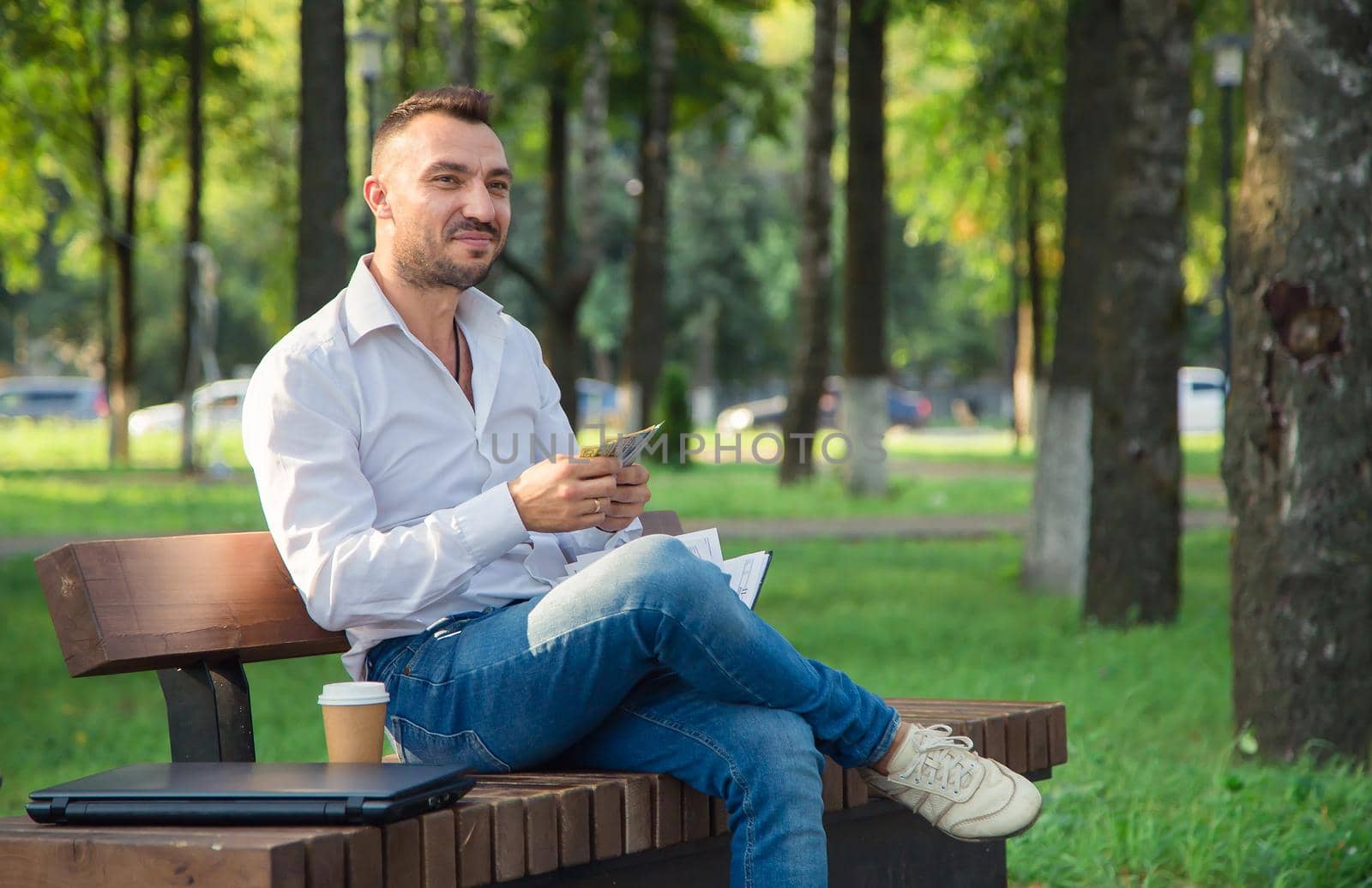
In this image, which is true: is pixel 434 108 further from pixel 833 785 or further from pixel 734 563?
pixel 833 785

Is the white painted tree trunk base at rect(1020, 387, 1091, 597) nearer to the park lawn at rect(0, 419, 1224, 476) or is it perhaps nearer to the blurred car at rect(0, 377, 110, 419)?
the park lawn at rect(0, 419, 1224, 476)

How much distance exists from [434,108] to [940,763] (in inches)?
68.1

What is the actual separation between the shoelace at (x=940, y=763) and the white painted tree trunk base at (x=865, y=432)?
1581cm

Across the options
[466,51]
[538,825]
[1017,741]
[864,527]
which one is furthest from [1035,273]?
[538,825]

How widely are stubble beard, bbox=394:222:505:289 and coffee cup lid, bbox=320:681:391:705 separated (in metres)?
0.93

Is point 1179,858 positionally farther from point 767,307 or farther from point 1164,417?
point 767,307

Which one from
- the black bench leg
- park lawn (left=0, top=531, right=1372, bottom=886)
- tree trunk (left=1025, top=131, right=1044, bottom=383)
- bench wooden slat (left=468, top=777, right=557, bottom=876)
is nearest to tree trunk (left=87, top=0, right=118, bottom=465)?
park lawn (left=0, top=531, right=1372, bottom=886)

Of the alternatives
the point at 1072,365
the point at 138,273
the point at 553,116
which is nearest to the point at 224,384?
the point at 138,273

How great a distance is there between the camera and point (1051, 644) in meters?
9.31

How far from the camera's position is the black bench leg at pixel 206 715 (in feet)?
11.2

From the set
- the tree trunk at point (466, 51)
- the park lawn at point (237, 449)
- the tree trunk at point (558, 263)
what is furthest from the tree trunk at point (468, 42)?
the park lawn at point (237, 449)

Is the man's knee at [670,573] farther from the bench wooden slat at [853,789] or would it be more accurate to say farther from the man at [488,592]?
the bench wooden slat at [853,789]

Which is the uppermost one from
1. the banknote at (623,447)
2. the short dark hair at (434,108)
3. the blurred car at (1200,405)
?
the short dark hair at (434,108)

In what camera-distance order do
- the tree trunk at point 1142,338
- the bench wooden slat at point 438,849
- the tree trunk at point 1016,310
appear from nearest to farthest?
the bench wooden slat at point 438,849
the tree trunk at point 1142,338
the tree trunk at point 1016,310
